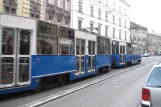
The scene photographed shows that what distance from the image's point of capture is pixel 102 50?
797 inches

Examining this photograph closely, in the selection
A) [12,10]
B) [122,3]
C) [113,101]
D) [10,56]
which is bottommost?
[113,101]

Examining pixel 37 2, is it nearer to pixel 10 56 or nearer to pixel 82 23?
pixel 82 23

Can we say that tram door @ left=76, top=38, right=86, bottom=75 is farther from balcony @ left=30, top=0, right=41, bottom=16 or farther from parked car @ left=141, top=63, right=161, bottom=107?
balcony @ left=30, top=0, right=41, bottom=16

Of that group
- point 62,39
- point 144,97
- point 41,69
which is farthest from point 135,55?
point 144,97

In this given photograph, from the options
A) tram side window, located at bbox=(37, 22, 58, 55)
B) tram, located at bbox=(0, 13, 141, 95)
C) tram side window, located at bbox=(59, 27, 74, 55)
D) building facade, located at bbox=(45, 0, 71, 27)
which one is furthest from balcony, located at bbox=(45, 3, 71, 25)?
tram side window, located at bbox=(37, 22, 58, 55)

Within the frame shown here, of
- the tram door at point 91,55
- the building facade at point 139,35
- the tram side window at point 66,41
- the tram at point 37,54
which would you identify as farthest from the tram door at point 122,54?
the building facade at point 139,35

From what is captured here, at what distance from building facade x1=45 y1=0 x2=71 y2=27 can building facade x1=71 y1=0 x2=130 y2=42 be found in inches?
63.4

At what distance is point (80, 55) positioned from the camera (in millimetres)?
15516

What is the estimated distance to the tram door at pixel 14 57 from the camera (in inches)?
363

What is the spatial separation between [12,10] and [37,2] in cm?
521

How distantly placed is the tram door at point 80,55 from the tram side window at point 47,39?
10.0 ft

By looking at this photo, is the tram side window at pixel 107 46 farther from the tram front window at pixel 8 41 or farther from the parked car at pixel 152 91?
the parked car at pixel 152 91

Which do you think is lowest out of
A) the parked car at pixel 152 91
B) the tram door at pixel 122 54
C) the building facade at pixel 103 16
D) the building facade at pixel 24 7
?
the parked car at pixel 152 91

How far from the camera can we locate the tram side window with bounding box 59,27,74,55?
12.8 m
